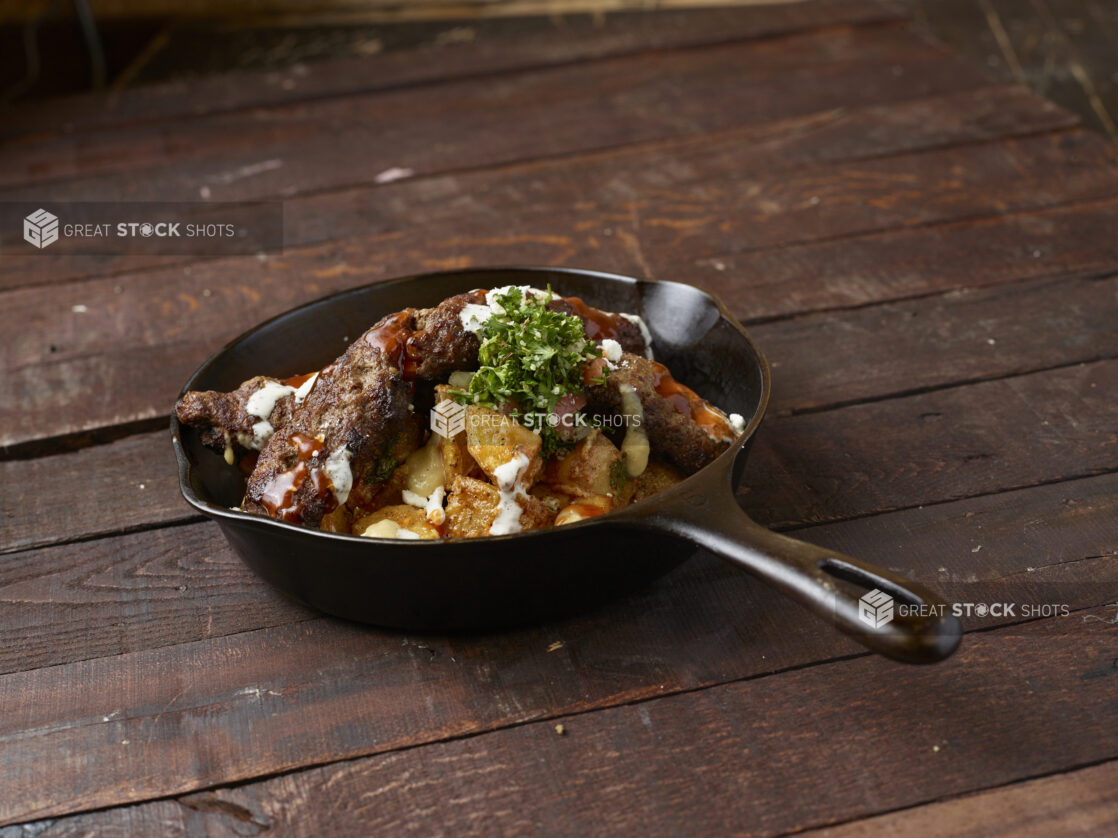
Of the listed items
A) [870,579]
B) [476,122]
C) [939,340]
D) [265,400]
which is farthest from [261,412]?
[476,122]

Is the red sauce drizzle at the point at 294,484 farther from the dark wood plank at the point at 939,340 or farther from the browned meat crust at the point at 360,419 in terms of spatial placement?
the dark wood plank at the point at 939,340

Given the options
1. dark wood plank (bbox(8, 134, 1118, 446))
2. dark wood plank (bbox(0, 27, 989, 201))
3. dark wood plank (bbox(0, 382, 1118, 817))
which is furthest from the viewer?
dark wood plank (bbox(0, 27, 989, 201))

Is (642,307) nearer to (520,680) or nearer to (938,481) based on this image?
(938,481)

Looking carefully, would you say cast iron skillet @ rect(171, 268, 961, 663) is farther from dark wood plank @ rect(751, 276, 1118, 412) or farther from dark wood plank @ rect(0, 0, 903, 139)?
dark wood plank @ rect(0, 0, 903, 139)

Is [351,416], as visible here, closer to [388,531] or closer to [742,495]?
[388,531]

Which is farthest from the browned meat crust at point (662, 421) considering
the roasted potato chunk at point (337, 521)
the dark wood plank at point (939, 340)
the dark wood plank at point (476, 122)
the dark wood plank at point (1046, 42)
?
the dark wood plank at point (1046, 42)
